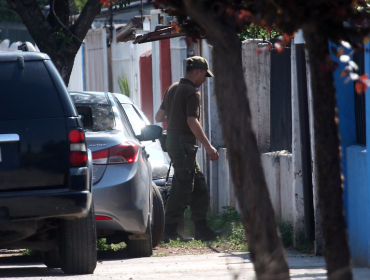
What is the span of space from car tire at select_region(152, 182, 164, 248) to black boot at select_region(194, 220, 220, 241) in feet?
2.52

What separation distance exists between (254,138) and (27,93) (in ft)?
9.60

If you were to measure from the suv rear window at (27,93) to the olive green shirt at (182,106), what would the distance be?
296cm

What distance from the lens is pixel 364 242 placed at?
19.5 feet

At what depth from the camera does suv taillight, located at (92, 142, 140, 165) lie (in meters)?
6.59

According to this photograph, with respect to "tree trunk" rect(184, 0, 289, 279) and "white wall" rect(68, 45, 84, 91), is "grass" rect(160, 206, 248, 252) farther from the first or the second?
"white wall" rect(68, 45, 84, 91)

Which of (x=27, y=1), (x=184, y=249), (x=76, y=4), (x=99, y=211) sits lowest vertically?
(x=184, y=249)

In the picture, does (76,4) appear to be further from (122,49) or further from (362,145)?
(362,145)

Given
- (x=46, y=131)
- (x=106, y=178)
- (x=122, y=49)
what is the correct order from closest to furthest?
(x=46, y=131) < (x=106, y=178) < (x=122, y=49)

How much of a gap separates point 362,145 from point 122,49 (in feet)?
43.8

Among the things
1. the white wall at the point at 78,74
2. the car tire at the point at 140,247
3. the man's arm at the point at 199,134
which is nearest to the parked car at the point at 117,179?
the car tire at the point at 140,247

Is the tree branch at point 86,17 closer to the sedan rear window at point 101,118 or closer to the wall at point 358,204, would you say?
the sedan rear window at point 101,118

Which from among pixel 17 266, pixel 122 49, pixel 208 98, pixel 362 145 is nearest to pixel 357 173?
pixel 362 145

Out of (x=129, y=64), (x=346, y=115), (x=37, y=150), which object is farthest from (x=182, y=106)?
(x=129, y=64)

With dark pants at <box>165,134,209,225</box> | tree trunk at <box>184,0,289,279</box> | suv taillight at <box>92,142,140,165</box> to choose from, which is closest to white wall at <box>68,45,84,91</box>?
dark pants at <box>165,134,209,225</box>
